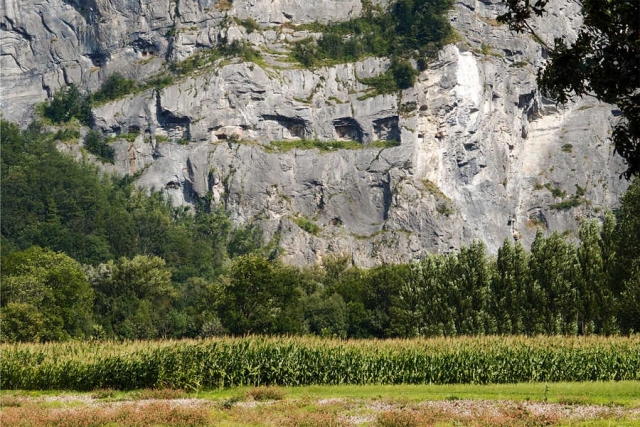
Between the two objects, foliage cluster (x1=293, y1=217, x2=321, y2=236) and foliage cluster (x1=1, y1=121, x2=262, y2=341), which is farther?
foliage cluster (x1=293, y1=217, x2=321, y2=236)

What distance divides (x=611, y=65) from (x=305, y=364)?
29770mm

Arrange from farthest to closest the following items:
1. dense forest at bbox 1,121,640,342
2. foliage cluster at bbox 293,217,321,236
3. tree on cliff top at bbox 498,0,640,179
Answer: foliage cluster at bbox 293,217,321,236 → dense forest at bbox 1,121,640,342 → tree on cliff top at bbox 498,0,640,179

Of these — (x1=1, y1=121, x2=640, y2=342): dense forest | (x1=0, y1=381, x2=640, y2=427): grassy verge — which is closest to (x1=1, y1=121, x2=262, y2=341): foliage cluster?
(x1=1, y1=121, x2=640, y2=342): dense forest

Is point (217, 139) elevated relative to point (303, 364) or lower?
elevated

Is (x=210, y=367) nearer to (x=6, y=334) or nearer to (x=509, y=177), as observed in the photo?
(x=6, y=334)

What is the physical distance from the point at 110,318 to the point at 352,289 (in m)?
32.7

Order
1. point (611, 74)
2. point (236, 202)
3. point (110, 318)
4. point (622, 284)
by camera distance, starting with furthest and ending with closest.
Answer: point (236, 202) < point (110, 318) < point (622, 284) < point (611, 74)

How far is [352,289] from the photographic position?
409 ft

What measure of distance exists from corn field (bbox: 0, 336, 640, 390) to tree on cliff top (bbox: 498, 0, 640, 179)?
2658 cm

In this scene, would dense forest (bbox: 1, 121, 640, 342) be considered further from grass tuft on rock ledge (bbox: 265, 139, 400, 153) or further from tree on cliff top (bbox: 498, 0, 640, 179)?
tree on cliff top (bbox: 498, 0, 640, 179)

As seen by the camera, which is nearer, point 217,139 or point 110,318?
point 110,318

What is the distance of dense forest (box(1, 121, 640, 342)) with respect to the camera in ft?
257

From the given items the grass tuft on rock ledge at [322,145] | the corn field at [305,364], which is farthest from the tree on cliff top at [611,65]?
the grass tuft on rock ledge at [322,145]

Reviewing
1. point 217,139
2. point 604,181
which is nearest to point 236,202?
point 217,139
